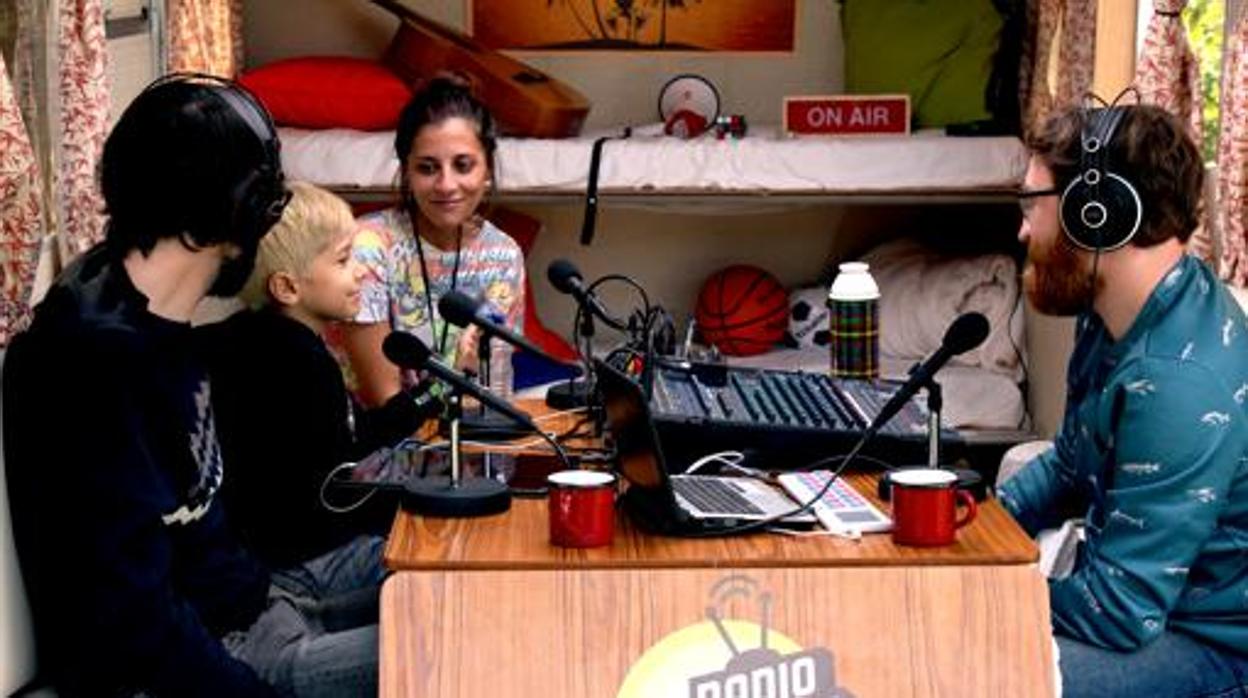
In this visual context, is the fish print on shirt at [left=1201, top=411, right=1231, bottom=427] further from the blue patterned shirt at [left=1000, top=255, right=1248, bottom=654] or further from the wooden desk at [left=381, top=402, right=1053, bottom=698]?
the wooden desk at [left=381, top=402, right=1053, bottom=698]

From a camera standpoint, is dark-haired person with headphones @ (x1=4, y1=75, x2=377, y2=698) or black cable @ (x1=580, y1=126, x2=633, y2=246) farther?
black cable @ (x1=580, y1=126, x2=633, y2=246)

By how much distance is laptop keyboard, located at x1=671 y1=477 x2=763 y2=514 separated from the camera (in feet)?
8.07

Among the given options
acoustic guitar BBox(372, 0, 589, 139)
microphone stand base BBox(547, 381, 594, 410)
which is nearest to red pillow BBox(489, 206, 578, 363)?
acoustic guitar BBox(372, 0, 589, 139)

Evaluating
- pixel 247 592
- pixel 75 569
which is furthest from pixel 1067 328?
pixel 75 569

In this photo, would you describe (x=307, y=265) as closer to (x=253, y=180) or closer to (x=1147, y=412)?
(x=253, y=180)

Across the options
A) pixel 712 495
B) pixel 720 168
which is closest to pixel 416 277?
pixel 712 495

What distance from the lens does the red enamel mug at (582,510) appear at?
2.32m

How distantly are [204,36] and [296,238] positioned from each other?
234 centimetres

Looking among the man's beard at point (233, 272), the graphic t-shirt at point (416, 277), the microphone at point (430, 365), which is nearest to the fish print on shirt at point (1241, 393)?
the microphone at point (430, 365)

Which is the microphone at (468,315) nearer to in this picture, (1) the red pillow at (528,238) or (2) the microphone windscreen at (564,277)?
(2) the microphone windscreen at (564,277)

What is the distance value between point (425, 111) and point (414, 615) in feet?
5.99

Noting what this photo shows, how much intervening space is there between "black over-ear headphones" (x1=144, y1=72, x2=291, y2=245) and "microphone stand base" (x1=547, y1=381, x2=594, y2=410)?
92 cm

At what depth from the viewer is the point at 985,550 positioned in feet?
7.73

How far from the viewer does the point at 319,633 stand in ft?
9.11
